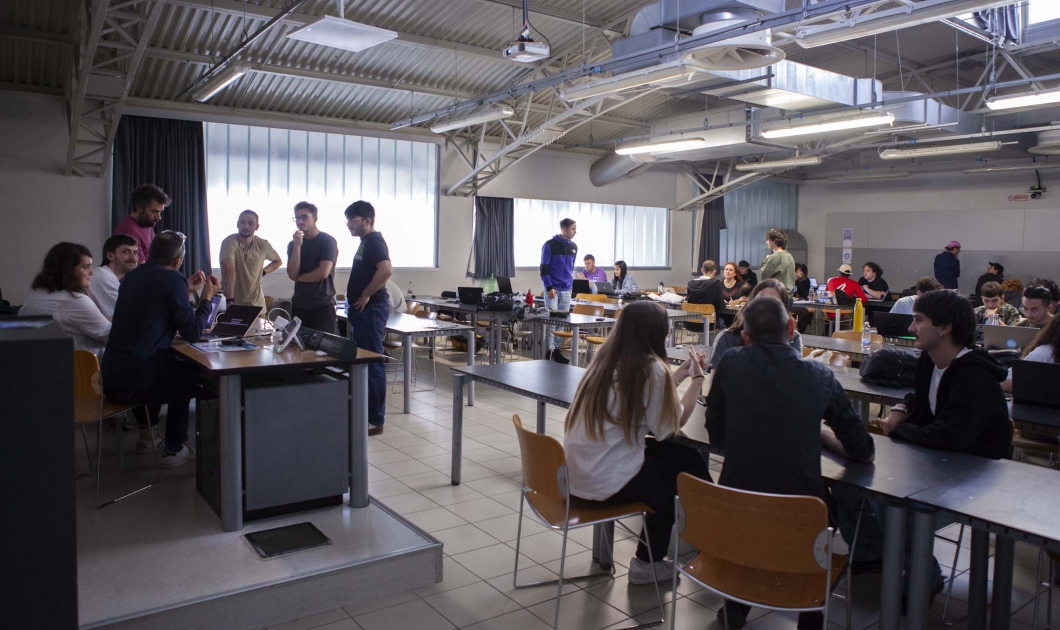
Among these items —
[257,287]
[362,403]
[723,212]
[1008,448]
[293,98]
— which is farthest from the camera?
[723,212]

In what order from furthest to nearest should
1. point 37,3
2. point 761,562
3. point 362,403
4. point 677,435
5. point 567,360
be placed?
point 567,360 < point 37,3 < point 362,403 < point 677,435 < point 761,562

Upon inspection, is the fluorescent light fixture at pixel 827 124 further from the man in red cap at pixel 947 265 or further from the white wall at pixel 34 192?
the white wall at pixel 34 192

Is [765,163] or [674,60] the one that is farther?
[765,163]

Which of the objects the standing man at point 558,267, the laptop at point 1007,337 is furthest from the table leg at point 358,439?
the standing man at point 558,267

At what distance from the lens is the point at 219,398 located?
308cm

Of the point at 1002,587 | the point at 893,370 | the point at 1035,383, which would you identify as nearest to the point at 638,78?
the point at 893,370

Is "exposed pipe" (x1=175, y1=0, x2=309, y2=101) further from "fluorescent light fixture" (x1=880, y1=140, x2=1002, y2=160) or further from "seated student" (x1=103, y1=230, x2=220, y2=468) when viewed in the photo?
"fluorescent light fixture" (x1=880, y1=140, x2=1002, y2=160)

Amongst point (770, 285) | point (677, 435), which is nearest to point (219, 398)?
point (677, 435)

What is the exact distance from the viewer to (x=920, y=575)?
6.22 feet

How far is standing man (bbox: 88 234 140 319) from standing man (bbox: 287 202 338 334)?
931 mm

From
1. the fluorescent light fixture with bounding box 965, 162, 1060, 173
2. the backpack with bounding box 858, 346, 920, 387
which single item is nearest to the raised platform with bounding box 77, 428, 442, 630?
the backpack with bounding box 858, 346, 920, 387

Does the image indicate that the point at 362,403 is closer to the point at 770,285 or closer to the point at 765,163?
the point at 770,285

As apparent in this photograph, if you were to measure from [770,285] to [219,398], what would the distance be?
2.50 m

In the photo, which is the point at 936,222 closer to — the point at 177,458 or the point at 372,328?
the point at 372,328
